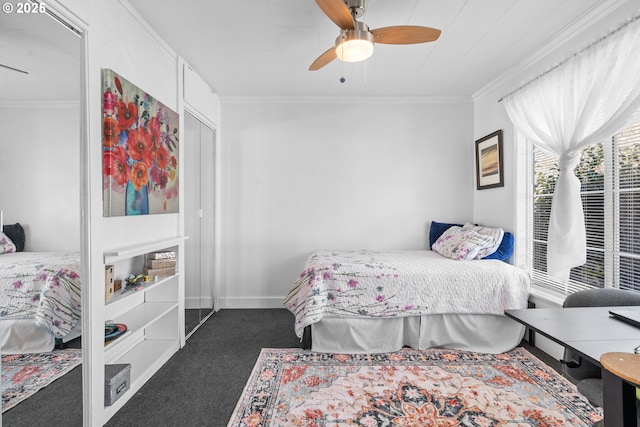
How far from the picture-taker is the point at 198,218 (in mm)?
3207

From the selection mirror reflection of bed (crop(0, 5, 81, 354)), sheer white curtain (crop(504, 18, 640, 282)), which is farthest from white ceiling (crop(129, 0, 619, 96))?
mirror reflection of bed (crop(0, 5, 81, 354))

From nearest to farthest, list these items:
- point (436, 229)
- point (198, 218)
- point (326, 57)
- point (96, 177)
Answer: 1. point (96, 177)
2. point (326, 57)
3. point (198, 218)
4. point (436, 229)

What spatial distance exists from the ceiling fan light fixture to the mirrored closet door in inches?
67.8

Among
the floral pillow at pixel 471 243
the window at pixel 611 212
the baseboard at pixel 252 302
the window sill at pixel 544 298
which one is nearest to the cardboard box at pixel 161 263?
the baseboard at pixel 252 302

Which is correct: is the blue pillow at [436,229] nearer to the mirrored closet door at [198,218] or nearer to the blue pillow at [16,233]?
the mirrored closet door at [198,218]

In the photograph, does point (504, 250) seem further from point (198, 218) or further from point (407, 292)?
point (198, 218)

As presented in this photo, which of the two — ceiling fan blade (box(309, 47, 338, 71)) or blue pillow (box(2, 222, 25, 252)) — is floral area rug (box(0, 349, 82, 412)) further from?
ceiling fan blade (box(309, 47, 338, 71))

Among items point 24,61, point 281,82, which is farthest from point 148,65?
point 281,82

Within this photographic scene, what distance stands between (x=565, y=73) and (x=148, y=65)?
309 centimetres

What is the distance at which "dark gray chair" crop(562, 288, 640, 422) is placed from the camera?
1.43m

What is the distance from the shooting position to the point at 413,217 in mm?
3887

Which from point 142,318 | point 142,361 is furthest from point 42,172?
point 142,361

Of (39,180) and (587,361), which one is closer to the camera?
(39,180)

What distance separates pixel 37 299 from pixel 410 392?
83.0 inches
